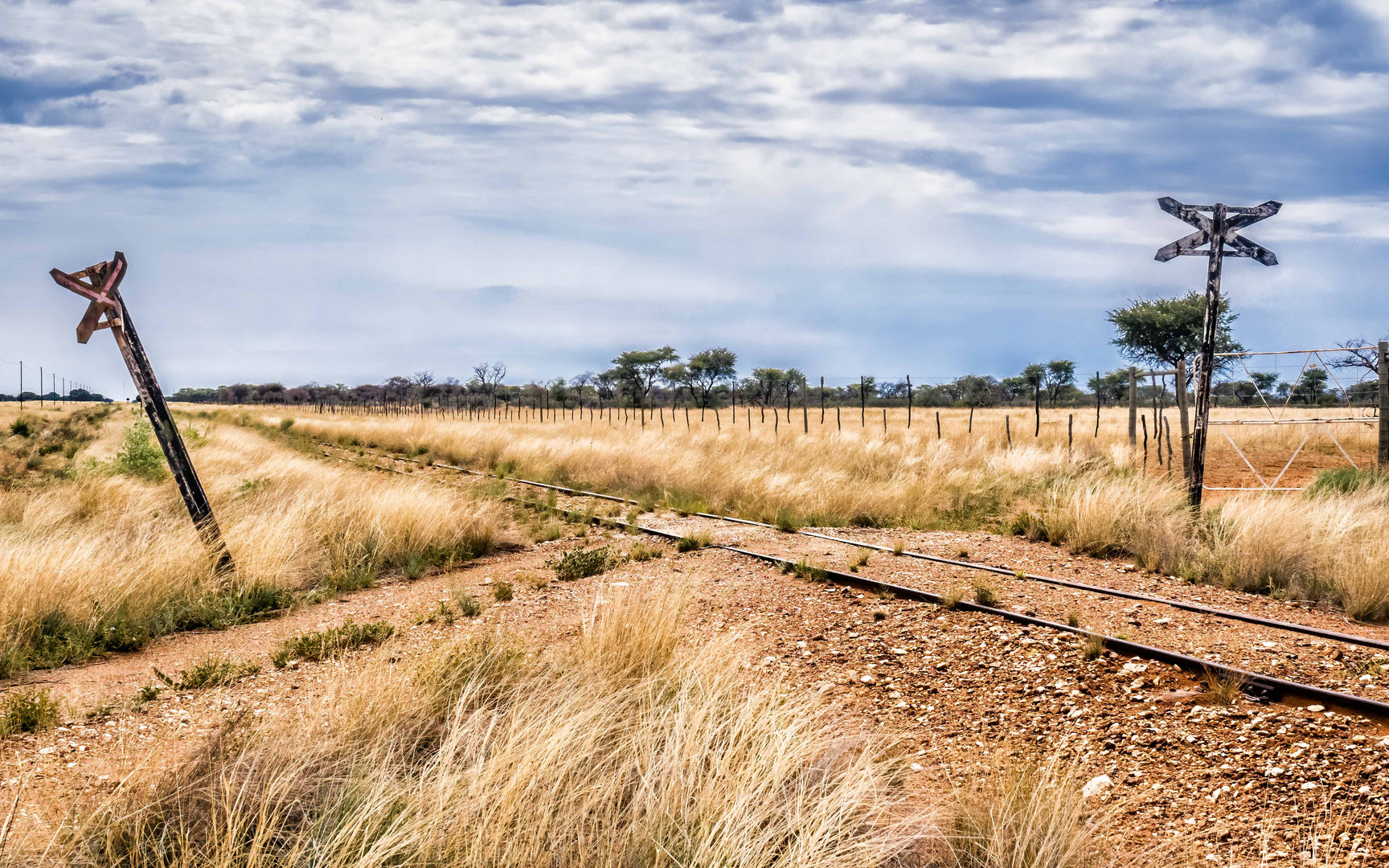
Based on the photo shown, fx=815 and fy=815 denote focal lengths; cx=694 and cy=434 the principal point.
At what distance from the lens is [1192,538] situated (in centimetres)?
966

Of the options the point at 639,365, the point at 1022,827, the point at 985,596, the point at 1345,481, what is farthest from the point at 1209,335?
the point at 639,365

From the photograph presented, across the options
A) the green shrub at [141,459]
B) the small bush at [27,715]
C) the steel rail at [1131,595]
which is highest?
the green shrub at [141,459]

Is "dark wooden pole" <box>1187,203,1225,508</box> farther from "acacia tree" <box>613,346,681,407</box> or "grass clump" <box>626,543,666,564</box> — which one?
"acacia tree" <box>613,346,681,407</box>

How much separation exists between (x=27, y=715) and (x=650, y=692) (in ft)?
12.4

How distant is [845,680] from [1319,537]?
641cm

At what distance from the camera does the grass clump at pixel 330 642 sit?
6254mm

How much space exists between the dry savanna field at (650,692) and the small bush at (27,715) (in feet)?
0.07

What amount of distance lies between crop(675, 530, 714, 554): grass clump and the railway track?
0.12 m

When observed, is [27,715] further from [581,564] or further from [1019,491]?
[1019,491]

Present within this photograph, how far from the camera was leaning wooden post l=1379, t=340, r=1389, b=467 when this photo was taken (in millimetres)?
14062

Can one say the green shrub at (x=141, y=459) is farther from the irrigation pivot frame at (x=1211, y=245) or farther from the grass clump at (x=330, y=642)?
the irrigation pivot frame at (x=1211, y=245)

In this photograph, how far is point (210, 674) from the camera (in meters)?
5.77

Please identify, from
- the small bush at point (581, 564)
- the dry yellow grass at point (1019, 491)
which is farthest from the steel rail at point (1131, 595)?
the small bush at point (581, 564)

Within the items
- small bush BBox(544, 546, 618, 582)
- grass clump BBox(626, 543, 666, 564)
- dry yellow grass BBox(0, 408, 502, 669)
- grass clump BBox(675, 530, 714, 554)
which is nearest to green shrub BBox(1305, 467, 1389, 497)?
grass clump BBox(675, 530, 714, 554)
